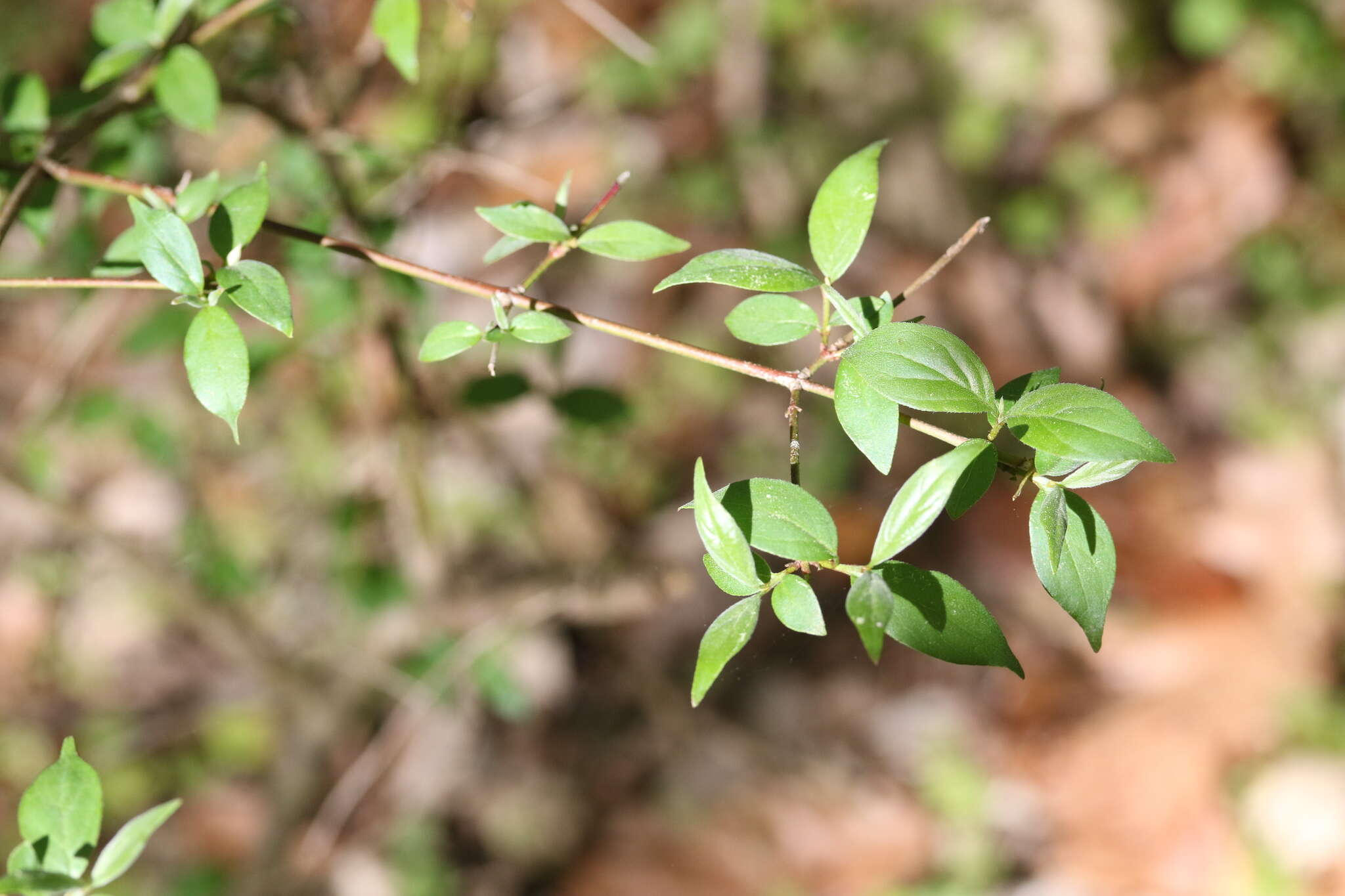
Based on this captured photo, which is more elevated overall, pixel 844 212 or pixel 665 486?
pixel 844 212

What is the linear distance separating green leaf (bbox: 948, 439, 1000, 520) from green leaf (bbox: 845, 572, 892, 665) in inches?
2.4

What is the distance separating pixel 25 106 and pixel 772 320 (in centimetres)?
63

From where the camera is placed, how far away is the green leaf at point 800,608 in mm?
475

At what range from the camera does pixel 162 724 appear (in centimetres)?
195

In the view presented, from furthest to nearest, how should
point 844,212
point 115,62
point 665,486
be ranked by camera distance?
point 665,486, point 115,62, point 844,212

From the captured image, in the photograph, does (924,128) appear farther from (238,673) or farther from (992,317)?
(238,673)

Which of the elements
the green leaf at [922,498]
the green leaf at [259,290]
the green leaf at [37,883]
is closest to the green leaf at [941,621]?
the green leaf at [922,498]

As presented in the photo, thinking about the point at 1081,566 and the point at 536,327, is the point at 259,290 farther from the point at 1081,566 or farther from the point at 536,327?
the point at 1081,566

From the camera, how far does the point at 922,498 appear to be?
0.45 metres

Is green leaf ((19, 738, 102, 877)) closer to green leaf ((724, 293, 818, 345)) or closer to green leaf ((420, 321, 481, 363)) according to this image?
green leaf ((420, 321, 481, 363))

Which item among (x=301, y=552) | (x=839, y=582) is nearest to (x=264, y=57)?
(x=839, y=582)

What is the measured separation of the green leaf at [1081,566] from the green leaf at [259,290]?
1.38ft

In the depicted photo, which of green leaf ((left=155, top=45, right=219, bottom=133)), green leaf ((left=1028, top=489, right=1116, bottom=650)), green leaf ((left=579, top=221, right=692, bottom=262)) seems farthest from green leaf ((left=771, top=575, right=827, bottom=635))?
green leaf ((left=155, top=45, right=219, bottom=133))

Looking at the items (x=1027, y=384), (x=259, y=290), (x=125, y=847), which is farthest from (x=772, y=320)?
(x=125, y=847)
